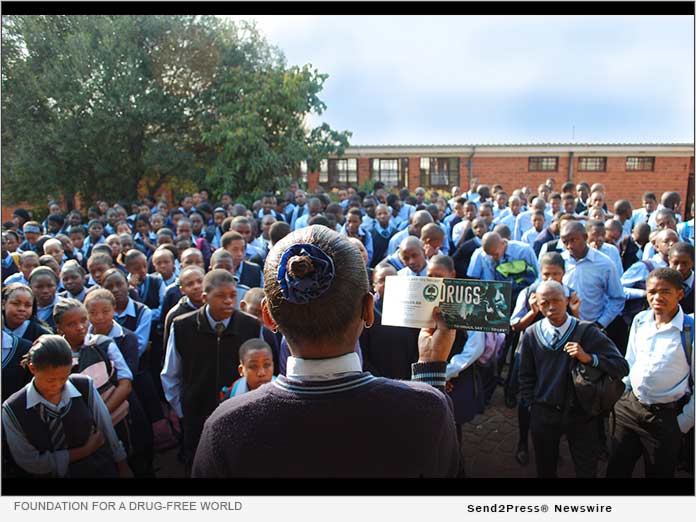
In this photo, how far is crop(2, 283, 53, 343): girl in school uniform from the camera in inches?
129

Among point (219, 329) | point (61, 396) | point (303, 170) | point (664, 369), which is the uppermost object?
point (303, 170)

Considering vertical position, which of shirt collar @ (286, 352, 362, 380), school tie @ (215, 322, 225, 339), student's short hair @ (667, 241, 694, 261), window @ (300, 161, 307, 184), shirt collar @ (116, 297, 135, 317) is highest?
window @ (300, 161, 307, 184)

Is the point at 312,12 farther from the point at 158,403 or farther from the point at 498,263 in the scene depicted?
the point at 498,263

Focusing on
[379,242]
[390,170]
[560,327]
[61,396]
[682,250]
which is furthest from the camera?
[390,170]

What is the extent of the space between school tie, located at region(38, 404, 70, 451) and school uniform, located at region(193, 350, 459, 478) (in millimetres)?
1706

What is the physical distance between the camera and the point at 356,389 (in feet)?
3.98

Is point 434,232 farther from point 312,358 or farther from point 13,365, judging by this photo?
point 312,358

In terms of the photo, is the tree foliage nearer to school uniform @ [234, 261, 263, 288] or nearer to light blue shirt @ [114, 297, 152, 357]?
school uniform @ [234, 261, 263, 288]

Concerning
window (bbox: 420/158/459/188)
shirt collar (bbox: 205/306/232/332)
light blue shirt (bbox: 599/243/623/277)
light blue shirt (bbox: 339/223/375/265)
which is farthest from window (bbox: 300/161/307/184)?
shirt collar (bbox: 205/306/232/332)

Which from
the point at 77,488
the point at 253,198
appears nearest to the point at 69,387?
the point at 77,488

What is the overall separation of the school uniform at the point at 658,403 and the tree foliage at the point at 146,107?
12100 millimetres

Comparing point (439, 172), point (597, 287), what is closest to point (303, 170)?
point (439, 172)

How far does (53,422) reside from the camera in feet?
8.31

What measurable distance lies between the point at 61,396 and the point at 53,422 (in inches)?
5.0
